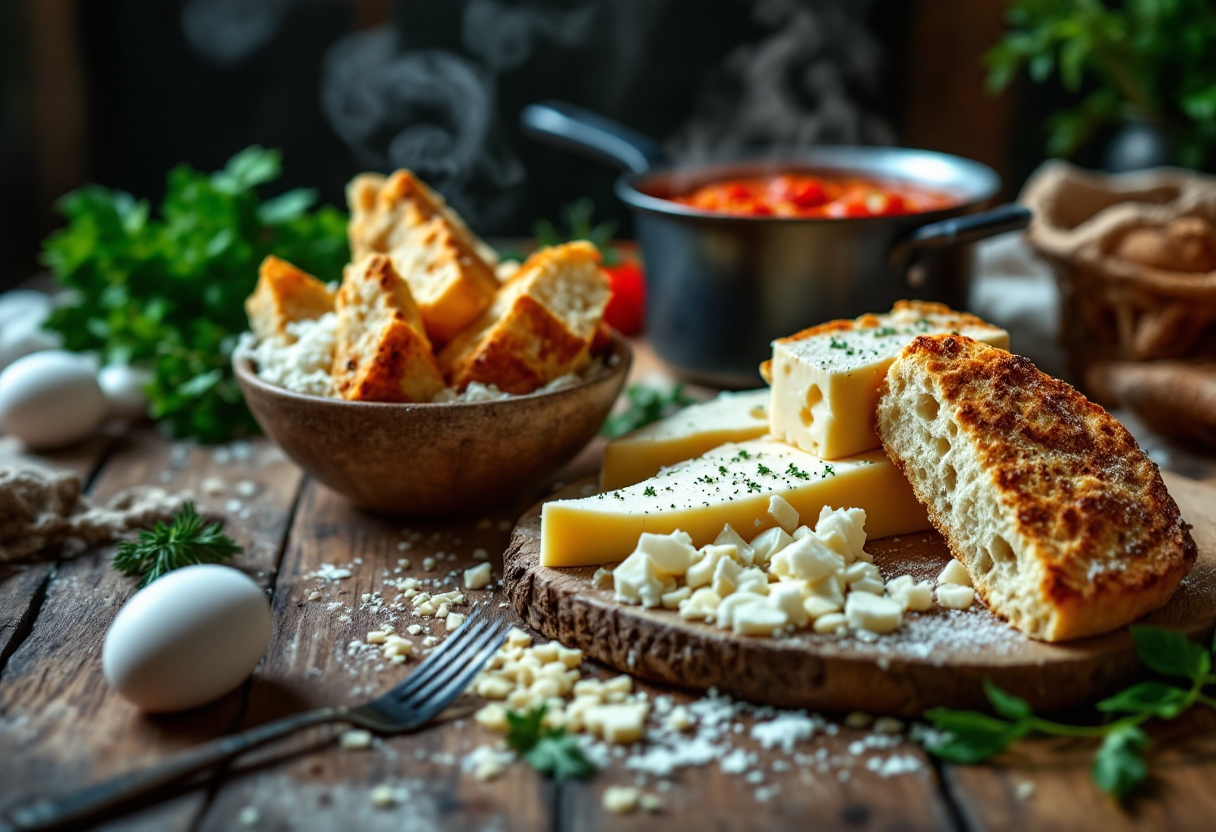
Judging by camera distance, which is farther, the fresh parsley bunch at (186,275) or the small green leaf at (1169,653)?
the fresh parsley bunch at (186,275)

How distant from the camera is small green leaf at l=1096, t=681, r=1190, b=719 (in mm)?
1528

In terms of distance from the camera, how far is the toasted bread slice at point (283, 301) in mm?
2305

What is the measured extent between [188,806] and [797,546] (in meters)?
0.89

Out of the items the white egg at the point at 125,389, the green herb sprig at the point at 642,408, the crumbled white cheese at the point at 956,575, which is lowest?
the white egg at the point at 125,389

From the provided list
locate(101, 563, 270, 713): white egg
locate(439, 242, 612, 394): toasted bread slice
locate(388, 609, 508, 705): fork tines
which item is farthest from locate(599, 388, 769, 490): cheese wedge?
locate(101, 563, 270, 713): white egg

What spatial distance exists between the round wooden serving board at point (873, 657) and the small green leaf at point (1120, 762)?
4.3 inches

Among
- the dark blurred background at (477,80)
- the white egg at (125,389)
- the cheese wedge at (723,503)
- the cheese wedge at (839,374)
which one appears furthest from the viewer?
the dark blurred background at (477,80)

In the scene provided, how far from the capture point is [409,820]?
1414mm

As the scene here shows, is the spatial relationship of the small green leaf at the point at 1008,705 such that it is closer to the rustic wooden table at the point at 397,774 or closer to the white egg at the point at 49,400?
the rustic wooden table at the point at 397,774

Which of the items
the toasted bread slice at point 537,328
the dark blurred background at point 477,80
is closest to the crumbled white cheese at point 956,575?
the toasted bread slice at point 537,328

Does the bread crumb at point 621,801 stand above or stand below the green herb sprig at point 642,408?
above

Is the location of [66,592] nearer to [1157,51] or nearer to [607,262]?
[607,262]

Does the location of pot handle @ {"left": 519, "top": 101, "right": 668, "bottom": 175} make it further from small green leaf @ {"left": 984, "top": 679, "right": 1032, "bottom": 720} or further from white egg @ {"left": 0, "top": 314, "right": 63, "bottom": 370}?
small green leaf @ {"left": 984, "top": 679, "right": 1032, "bottom": 720}

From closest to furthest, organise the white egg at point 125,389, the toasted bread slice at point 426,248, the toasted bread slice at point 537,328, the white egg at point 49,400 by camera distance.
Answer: the toasted bread slice at point 537,328
the toasted bread slice at point 426,248
the white egg at point 49,400
the white egg at point 125,389
